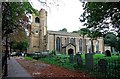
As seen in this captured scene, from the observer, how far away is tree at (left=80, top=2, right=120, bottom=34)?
16.2 m

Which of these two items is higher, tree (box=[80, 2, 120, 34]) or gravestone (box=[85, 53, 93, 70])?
tree (box=[80, 2, 120, 34])

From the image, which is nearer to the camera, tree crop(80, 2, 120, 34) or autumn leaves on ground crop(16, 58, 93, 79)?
autumn leaves on ground crop(16, 58, 93, 79)

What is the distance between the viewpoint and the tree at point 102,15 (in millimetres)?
16156

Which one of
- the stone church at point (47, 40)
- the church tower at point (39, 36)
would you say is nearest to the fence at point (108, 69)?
the stone church at point (47, 40)

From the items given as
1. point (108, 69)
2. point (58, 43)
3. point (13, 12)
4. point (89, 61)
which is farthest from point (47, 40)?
point (108, 69)

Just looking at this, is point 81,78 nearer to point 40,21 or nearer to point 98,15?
point 98,15

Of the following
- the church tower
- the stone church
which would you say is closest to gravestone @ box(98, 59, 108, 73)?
the stone church

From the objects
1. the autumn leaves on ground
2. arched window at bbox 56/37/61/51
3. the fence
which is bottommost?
the autumn leaves on ground

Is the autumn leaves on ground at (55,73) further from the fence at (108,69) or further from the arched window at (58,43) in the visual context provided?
the arched window at (58,43)

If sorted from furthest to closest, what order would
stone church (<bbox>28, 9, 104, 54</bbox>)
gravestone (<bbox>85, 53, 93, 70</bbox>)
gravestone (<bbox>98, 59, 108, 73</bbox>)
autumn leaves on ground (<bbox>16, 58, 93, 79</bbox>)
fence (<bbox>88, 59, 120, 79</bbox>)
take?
stone church (<bbox>28, 9, 104, 54</bbox>), gravestone (<bbox>85, 53, 93, 70</bbox>), autumn leaves on ground (<bbox>16, 58, 93, 79</bbox>), gravestone (<bbox>98, 59, 108, 73</bbox>), fence (<bbox>88, 59, 120, 79</bbox>)

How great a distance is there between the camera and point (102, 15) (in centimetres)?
1841

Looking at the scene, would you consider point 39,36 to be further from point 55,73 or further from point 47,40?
point 55,73

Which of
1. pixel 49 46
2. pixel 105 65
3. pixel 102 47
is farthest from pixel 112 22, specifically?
pixel 102 47

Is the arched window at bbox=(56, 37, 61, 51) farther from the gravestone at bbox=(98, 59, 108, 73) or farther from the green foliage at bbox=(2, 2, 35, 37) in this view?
the gravestone at bbox=(98, 59, 108, 73)
